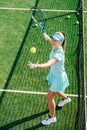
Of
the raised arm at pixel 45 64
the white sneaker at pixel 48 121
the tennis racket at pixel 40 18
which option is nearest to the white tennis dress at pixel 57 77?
the raised arm at pixel 45 64

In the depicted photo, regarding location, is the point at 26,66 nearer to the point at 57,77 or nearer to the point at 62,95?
the point at 62,95

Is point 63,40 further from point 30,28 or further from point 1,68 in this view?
point 30,28

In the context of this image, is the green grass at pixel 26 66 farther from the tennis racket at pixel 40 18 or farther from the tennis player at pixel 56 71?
the tennis racket at pixel 40 18

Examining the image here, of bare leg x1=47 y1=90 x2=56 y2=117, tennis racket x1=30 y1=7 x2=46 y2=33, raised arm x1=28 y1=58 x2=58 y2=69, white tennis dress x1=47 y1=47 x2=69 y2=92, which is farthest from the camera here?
tennis racket x1=30 y1=7 x2=46 y2=33

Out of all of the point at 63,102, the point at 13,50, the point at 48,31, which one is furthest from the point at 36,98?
the point at 48,31

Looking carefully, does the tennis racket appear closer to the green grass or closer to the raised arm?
the green grass

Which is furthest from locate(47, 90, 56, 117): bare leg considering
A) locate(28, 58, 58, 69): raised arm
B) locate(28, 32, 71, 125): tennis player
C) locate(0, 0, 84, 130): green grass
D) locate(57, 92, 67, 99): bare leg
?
locate(28, 58, 58, 69): raised arm

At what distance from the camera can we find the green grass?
7.95m

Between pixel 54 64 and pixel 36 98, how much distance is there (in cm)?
173

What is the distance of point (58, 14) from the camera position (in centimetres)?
1290

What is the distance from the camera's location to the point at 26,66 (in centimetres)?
986

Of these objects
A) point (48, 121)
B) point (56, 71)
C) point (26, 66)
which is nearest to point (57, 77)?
point (56, 71)

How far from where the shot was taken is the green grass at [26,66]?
7.95 m

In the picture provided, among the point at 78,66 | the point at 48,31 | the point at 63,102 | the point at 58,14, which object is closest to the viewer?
the point at 63,102
